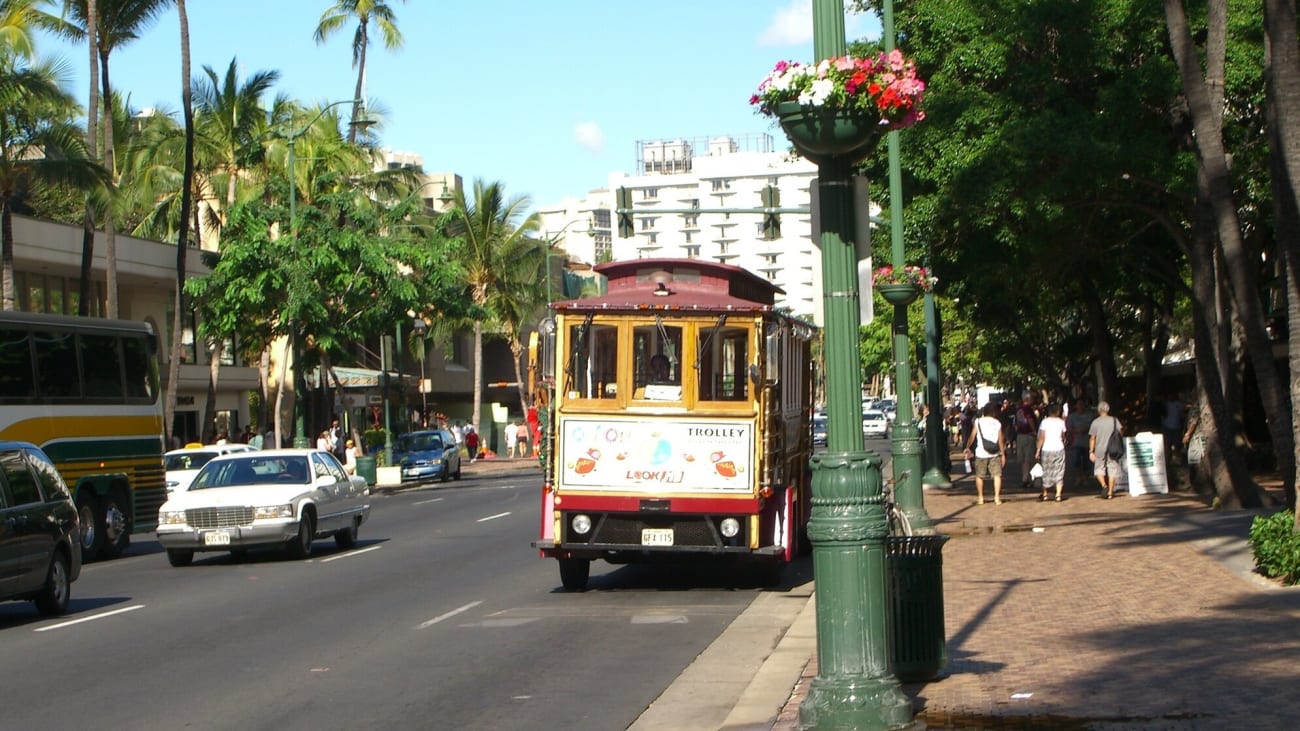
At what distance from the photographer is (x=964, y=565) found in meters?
17.4

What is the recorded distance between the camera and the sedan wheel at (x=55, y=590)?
1597 centimetres

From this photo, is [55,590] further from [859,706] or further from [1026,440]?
[1026,440]

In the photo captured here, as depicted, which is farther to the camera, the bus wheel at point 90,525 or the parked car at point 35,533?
the bus wheel at point 90,525

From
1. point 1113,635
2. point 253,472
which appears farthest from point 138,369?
point 1113,635

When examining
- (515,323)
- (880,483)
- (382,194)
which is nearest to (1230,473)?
(880,483)

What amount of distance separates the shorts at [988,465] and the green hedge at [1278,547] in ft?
41.5

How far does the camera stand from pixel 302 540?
21.5 meters

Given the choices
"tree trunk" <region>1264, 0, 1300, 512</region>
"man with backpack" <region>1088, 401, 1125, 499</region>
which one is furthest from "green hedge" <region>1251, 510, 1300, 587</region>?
"man with backpack" <region>1088, 401, 1125, 499</region>

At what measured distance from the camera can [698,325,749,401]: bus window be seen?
1596cm

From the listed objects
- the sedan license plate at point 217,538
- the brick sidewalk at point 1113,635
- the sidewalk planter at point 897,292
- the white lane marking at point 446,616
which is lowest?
the white lane marking at point 446,616

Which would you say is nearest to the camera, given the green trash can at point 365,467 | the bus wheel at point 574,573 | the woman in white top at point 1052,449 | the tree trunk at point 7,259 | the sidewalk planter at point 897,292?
the bus wheel at point 574,573

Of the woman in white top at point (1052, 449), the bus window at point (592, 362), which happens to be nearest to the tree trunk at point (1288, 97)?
the bus window at point (592, 362)

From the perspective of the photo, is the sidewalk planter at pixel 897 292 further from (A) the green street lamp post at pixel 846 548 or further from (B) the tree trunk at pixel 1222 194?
(A) the green street lamp post at pixel 846 548

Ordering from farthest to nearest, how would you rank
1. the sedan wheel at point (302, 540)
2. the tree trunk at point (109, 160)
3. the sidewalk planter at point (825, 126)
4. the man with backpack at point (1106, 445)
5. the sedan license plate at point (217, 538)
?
the tree trunk at point (109, 160)
the man with backpack at point (1106, 445)
the sedan wheel at point (302, 540)
the sedan license plate at point (217, 538)
the sidewalk planter at point (825, 126)
